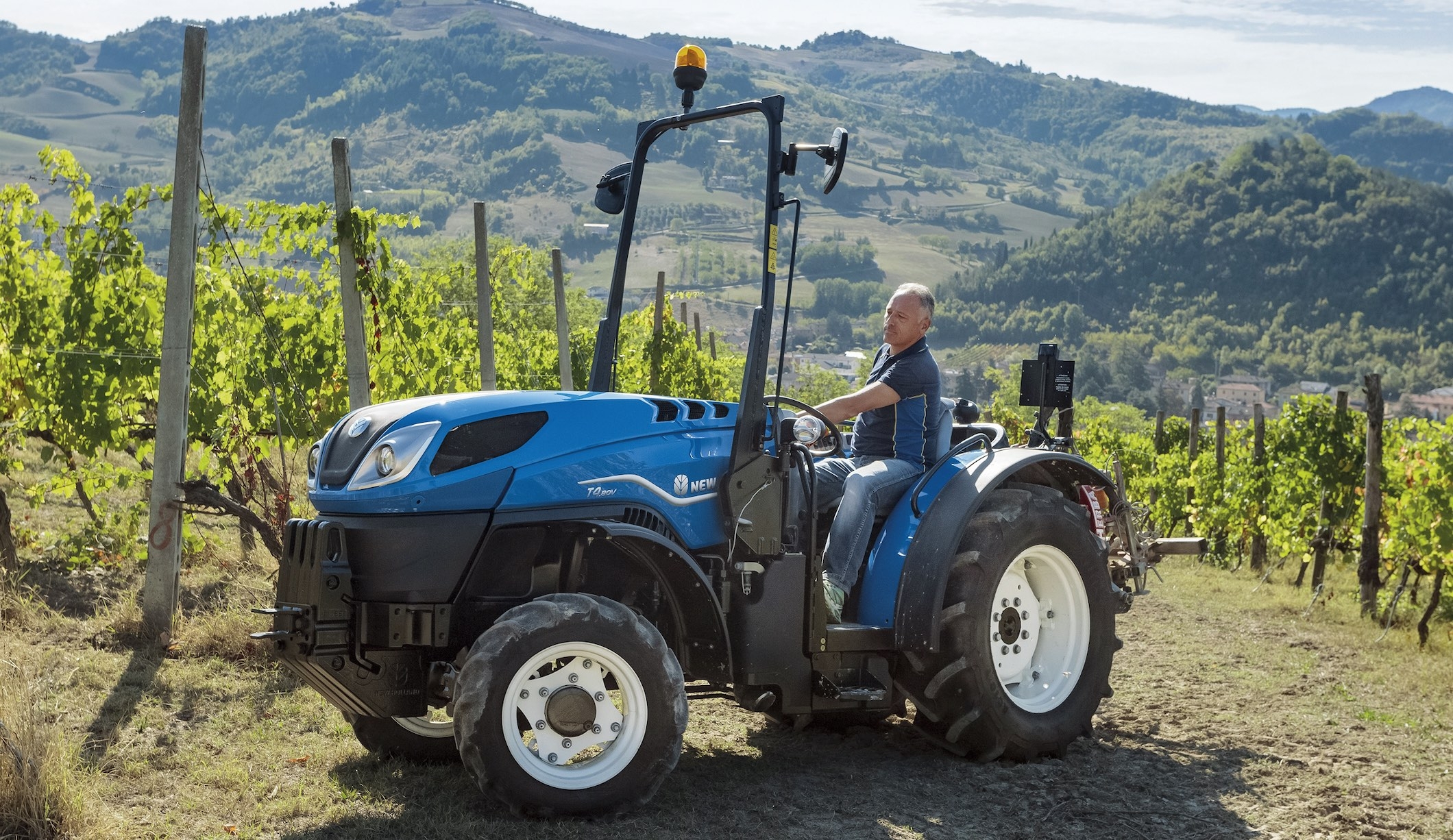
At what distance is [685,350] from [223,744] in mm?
18341

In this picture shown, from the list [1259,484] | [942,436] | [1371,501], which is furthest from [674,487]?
[1259,484]

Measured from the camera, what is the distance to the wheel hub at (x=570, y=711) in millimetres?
4273

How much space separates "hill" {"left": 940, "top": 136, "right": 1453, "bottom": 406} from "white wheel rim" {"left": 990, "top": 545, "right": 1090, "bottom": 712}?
340ft

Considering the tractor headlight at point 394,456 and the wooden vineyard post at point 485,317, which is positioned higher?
the wooden vineyard post at point 485,317

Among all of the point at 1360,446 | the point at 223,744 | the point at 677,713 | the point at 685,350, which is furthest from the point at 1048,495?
the point at 685,350

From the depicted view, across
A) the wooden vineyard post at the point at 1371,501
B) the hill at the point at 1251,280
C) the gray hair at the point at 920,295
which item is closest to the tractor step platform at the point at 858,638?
the gray hair at the point at 920,295

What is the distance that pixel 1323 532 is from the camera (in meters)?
14.5

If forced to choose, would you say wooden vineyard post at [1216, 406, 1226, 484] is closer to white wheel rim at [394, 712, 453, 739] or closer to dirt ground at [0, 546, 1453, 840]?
dirt ground at [0, 546, 1453, 840]

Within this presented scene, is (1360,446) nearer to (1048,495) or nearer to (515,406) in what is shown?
(1048,495)

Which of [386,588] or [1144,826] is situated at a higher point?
[386,588]

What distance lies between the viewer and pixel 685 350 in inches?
926

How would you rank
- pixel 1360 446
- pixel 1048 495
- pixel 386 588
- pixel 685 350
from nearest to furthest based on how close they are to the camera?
pixel 386 588
pixel 1048 495
pixel 1360 446
pixel 685 350

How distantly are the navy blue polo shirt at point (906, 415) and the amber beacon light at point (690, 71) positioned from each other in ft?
4.58

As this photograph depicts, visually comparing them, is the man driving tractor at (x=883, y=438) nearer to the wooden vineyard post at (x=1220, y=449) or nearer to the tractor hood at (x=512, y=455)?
the tractor hood at (x=512, y=455)
